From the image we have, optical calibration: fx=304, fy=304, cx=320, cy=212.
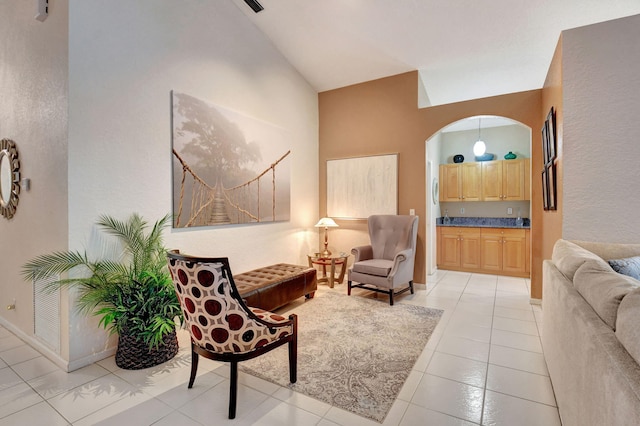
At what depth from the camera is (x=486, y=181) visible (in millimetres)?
6062

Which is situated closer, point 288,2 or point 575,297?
point 575,297

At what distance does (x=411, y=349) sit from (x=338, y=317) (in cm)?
99

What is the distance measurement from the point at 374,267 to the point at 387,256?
611 mm

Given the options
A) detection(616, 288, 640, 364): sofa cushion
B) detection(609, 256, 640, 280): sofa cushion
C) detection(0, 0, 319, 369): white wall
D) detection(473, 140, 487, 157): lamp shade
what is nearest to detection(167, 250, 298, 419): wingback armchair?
detection(0, 0, 319, 369): white wall

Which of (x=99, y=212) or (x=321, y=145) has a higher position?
(x=321, y=145)

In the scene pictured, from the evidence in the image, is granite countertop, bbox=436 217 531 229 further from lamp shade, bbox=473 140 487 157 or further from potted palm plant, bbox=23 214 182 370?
potted palm plant, bbox=23 214 182 370

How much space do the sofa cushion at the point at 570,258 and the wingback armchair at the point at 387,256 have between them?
5.91ft

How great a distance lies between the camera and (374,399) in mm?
2045

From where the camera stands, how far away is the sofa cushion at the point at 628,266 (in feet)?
7.09

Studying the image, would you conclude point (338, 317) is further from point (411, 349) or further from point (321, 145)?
point (321, 145)

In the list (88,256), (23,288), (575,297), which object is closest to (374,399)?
(575,297)

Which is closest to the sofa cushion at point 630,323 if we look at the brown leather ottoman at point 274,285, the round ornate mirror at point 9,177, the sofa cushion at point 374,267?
the brown leather ottoman at point 274,285

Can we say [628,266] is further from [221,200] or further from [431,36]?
[221,200]

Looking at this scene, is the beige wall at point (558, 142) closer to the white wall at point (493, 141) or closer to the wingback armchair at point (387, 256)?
the wingback armchair at point (387, 256)
